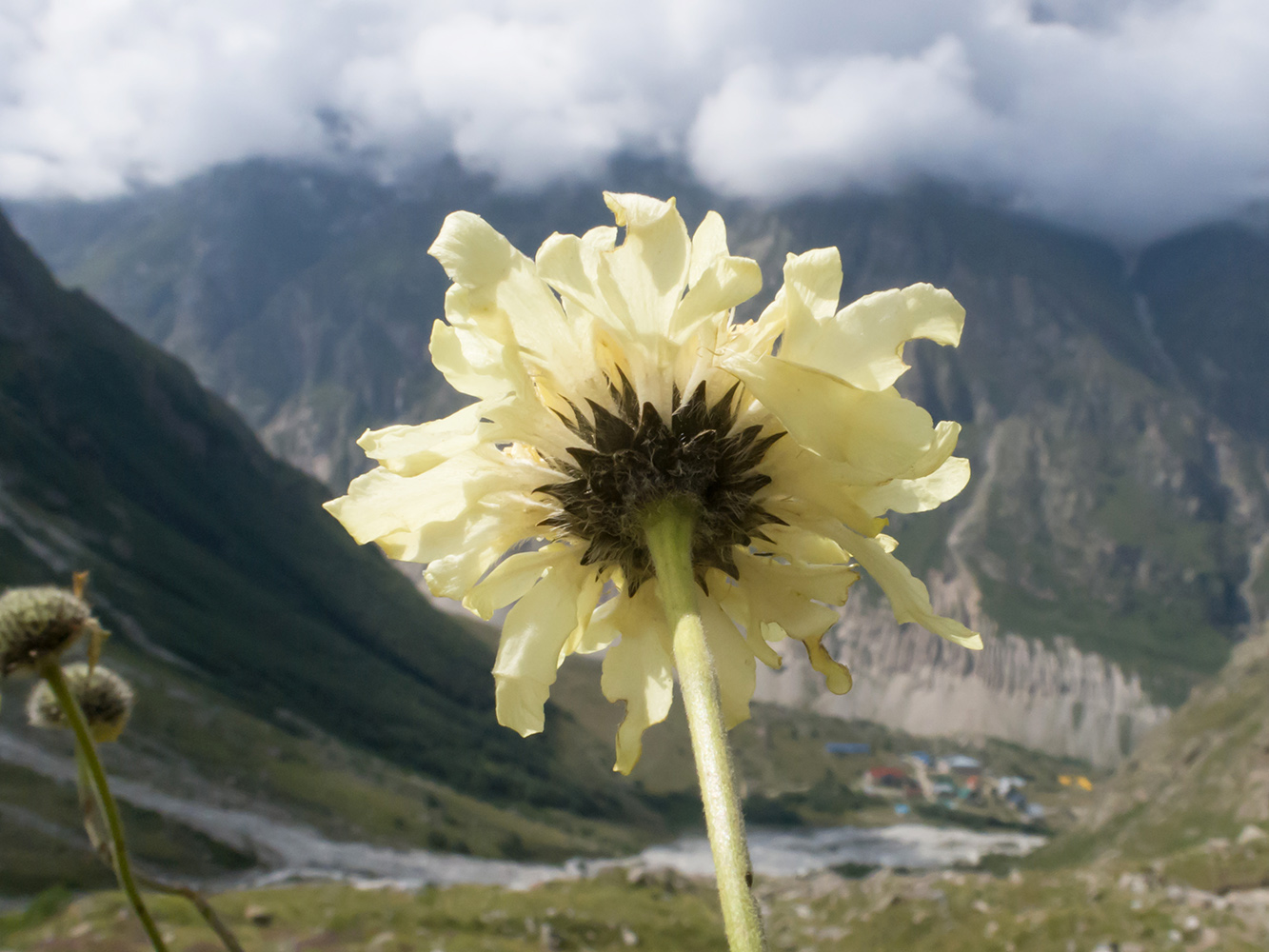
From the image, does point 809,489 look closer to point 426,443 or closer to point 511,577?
point 511,577

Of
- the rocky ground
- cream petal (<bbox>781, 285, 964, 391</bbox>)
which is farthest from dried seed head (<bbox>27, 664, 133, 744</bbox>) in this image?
the rocky ground

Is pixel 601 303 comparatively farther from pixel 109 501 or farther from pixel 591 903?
pixel 109 501

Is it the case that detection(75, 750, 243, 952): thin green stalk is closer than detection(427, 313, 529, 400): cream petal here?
No

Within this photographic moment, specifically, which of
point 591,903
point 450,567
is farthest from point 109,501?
point 450,567

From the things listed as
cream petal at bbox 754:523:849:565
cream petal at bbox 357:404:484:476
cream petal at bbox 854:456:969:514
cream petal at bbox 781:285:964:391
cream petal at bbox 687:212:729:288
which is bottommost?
cream petal at bbox 754:523:849:565

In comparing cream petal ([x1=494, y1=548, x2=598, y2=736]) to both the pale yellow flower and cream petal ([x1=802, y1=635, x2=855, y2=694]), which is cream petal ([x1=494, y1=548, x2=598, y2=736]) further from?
cream petal ([x1=802, y1=635, x2=855, y2=694])

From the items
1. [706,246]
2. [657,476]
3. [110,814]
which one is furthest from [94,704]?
[706,246]

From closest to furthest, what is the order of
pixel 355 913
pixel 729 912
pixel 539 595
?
1. pixel 729 912
2. pixel 539 595
3. pixel 355 913
